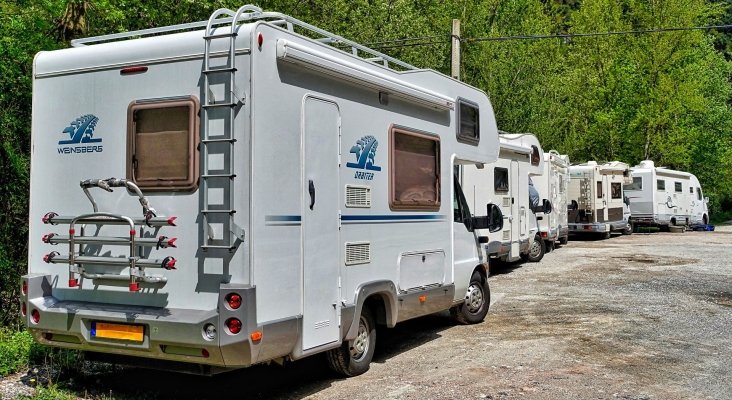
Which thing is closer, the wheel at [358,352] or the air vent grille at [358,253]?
the air vent grille at [358,253]

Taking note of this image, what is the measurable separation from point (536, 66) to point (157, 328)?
20.3m

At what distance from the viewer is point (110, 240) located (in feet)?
18.2

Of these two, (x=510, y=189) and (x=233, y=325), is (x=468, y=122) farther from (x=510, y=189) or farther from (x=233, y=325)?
(x=510, y=189)

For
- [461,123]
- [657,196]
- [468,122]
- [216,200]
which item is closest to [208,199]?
[216,200]

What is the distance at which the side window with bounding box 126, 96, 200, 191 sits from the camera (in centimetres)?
541

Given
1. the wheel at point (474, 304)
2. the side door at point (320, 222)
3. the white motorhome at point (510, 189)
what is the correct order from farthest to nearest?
the white motorhome at point (510, 189)
the wheel at point (474, 304)
the side door at point (320, 222)

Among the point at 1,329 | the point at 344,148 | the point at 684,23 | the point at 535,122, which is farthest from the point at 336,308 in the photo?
the point at 684,23

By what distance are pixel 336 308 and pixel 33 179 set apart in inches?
112

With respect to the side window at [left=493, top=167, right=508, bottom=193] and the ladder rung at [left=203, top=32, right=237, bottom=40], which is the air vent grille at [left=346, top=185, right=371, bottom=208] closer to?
the ladder rung at [left=203, top=32, right=237, bottom=40]

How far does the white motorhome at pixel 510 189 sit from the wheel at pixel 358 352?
640cm

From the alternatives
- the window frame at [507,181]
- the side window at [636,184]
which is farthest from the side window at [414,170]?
the side window at [636,184]

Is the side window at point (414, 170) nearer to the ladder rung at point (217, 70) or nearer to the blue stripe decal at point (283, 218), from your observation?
the blue stripe decal at point (283, 218)

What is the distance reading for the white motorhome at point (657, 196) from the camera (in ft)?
96.3

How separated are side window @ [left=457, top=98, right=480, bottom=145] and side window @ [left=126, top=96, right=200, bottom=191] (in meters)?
3.99
